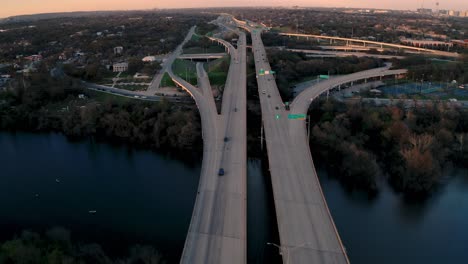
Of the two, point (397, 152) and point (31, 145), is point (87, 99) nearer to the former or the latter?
point (31, 145)

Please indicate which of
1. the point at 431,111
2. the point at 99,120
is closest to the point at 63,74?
the point at 99,120

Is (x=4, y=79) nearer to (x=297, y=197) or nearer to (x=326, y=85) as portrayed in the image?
(x=326, y=85)

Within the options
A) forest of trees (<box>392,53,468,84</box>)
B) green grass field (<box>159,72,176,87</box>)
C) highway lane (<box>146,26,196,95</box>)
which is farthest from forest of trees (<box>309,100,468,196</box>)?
highway lane (<box>146,26,196,95</box>)

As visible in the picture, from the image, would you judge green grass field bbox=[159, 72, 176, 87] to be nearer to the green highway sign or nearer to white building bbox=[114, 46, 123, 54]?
the green highway sign

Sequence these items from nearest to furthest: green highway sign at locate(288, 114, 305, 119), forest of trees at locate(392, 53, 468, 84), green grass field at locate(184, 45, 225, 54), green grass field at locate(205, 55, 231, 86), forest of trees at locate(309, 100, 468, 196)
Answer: forest of trees at locate(309, 100, 468, 196), green highway sign at locate(288, 114, 305, 119), green grass field at locate(205, 55, 231, 86), forest of trees at locate(392, 53, 468, 84), green grass field at locate(184, 45, 225, 54)

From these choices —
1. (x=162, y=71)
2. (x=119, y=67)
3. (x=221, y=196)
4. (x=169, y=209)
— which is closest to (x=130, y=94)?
(x=162, y=71)

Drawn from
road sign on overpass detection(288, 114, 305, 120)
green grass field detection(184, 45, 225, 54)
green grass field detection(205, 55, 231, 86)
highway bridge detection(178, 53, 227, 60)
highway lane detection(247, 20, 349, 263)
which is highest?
green grass field detection(184, 45, 225, 54)
